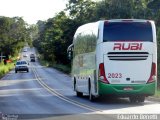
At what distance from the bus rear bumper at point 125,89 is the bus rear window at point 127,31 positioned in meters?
1.91

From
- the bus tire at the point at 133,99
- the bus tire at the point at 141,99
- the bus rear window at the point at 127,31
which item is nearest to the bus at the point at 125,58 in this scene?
the bus rear window at the point at 127,31

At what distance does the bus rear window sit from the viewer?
2517 centimetres

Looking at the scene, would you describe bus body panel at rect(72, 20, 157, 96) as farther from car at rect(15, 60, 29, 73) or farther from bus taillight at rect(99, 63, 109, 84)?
car at rect(15, 60, 29, 73)

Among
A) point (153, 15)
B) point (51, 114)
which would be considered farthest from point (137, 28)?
point (153, 15)

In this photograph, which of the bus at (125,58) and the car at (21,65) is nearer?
the bus at (125,58)

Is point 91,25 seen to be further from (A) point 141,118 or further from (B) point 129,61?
(A) point 141,118

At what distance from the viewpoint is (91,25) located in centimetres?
2739

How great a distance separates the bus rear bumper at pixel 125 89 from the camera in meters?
25.0

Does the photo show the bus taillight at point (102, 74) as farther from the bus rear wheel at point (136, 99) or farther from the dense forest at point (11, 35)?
the dense forest at point (11, 35)

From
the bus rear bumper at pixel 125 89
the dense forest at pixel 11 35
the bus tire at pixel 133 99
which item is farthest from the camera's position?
the dense forest at pixel 11 35

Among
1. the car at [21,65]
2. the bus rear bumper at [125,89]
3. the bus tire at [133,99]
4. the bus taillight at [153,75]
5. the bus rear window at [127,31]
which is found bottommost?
the car at [21,65]

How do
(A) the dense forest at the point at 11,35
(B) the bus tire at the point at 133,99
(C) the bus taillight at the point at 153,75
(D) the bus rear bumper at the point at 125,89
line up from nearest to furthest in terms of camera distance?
(D) the bus rear bumper at the point at 125,89
(C) the bus taillight at the point at 153,75
(B) the bus tire at the point at 133,99
(A) the dense forest at the point at 11,35

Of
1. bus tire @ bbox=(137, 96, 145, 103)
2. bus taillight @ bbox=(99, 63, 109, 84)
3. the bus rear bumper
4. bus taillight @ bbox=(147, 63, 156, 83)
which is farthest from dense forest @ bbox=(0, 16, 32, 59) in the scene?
bus taillight @ bbox=(147, 63, 156, 83)

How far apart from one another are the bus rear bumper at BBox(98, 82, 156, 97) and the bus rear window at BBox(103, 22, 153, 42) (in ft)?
6.27
